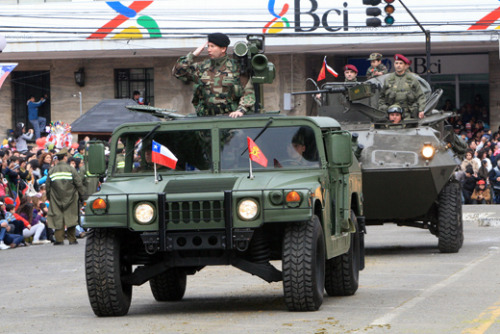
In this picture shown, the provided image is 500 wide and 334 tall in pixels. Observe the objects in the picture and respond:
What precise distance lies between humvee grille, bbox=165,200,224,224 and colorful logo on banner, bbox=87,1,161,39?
2861cm

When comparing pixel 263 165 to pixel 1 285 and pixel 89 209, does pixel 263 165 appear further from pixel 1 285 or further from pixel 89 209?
pixel 1 285

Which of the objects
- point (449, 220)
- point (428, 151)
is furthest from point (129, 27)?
point (449, 220)

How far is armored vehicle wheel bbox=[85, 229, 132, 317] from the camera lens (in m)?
10.8

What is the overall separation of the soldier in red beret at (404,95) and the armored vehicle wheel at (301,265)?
900cm

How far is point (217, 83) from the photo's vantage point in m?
12.6

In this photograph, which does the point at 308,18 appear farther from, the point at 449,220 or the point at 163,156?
the point at 163,156

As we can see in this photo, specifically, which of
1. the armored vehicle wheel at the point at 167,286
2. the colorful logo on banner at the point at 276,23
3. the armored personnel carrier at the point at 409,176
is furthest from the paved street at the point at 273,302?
the colorful logo on banner at the point at 276,23

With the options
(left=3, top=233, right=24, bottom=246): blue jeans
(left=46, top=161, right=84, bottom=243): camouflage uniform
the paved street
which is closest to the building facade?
(left=46, top=161, right=84, bottom=243): camouflage uniform

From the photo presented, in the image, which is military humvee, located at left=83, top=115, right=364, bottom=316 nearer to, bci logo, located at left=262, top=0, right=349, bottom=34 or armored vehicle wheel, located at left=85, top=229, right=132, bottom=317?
armored vehicle wheel, located at left=85, top=229, right=132, bottom=317

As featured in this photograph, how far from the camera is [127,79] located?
41.7 meters

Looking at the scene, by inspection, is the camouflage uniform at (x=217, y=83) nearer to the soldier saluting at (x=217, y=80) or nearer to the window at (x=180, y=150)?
the soldier saluting at (x=217, y=80)

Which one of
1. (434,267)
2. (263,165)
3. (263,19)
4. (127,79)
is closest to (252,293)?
(263,165)

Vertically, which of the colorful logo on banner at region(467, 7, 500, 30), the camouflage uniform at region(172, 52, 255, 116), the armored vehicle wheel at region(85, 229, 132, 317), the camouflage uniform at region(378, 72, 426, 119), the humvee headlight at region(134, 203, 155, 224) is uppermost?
the colorful logo on banner at region(467, 7, 500, 30)

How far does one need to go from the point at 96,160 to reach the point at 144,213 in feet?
3.71
